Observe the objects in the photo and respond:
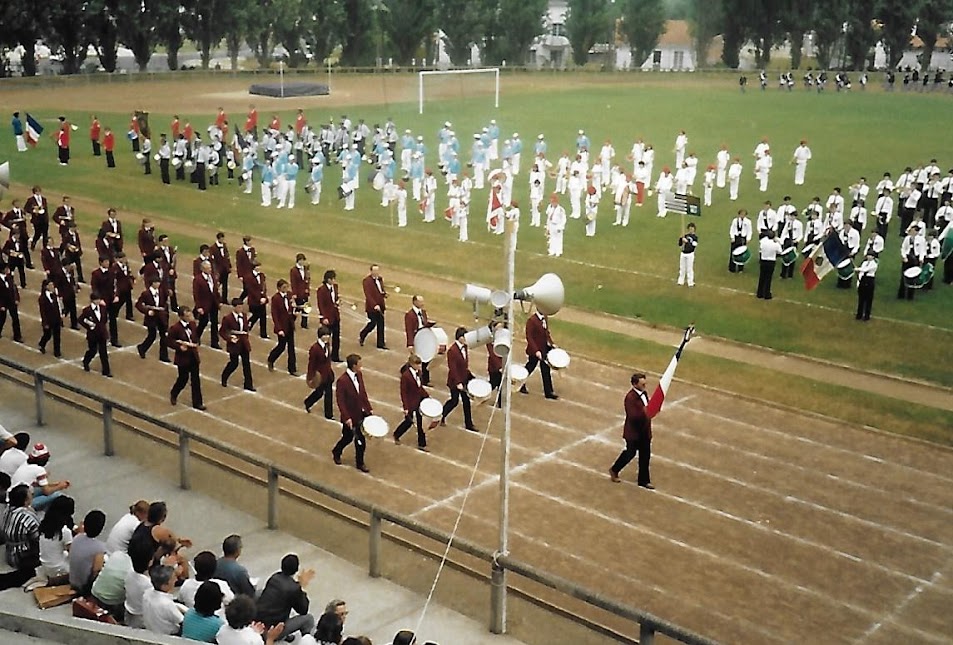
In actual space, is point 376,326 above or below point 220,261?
below

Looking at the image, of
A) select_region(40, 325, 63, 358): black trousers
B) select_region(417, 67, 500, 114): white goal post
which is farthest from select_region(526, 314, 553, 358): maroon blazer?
select_region(417, 67, 500, 114): white goal post

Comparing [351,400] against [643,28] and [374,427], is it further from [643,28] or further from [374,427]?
[643,28]

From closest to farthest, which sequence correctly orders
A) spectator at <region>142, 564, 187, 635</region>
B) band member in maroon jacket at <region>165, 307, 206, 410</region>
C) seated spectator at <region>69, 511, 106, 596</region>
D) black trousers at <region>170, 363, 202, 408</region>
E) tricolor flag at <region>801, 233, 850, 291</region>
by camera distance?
spectator at <region>142, 564, 187, 635</region> < seated spectator at <region>69, 511, 106, 596</region> < band member in maroon jacket at <region>165, 307, 206, 410</region> < black trousers at <region>170, 363, 202, 408</region> < tricolor flag at <region>801, 233, 850, 291</region>

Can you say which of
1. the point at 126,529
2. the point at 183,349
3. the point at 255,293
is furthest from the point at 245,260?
the point at 126,529

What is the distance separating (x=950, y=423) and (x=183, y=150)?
27.0 metres

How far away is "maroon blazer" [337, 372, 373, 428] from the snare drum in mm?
102

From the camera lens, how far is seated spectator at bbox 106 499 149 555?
859cm

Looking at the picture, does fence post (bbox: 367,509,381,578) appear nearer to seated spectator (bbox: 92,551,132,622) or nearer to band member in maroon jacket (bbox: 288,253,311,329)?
seated spectator (bbox: 92,551,132,622)

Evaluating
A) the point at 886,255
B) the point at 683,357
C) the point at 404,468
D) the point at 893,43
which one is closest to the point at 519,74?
the point at 893,43

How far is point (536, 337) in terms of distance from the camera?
15.5 metres

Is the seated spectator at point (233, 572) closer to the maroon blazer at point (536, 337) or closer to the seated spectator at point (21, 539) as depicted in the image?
the seated spectator at point (21, 539)

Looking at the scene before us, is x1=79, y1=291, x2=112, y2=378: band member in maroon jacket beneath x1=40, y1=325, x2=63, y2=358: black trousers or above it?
above

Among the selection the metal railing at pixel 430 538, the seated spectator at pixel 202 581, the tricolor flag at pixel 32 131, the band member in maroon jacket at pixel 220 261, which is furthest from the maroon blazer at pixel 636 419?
the tricolor flag at pixel 32 131

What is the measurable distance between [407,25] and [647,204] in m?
23.3
